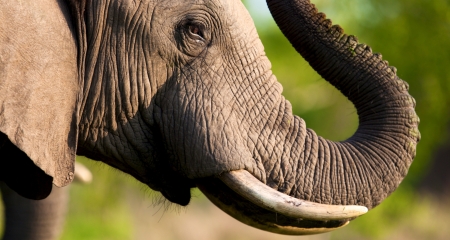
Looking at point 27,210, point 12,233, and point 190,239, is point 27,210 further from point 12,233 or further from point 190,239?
point 190,239

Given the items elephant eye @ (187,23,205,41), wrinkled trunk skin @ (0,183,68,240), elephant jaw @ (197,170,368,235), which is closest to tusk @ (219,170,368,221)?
elephant jaw @ (197,170,368,235)

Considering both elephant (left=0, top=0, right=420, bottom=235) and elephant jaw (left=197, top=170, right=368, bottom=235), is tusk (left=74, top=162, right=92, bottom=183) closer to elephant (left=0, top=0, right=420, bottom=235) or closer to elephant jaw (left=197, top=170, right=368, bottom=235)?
elephant (left=0, top=0, right=420, bottom=235)

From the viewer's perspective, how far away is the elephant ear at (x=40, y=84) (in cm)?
243

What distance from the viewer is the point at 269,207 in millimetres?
2592

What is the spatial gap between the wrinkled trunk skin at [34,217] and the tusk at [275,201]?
1638 mm

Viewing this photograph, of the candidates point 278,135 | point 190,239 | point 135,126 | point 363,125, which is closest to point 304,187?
point 278,135

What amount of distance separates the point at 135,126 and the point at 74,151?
0.24m

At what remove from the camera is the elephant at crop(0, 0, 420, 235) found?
2.60m

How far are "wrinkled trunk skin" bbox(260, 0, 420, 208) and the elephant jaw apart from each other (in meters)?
0.08

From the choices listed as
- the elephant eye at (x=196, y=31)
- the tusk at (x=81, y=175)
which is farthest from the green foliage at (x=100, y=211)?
the elephant eye at (x=196, y=31)

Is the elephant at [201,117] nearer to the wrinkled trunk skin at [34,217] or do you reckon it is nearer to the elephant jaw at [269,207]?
the elephant jaw at [269,207]

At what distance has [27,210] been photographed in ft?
13.1

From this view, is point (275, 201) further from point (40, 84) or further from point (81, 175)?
point (81, 175)

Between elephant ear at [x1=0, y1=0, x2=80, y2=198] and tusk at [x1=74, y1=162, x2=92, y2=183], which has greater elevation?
elephant ear at [x1=0, y1=0, x2=80, y2=198]
